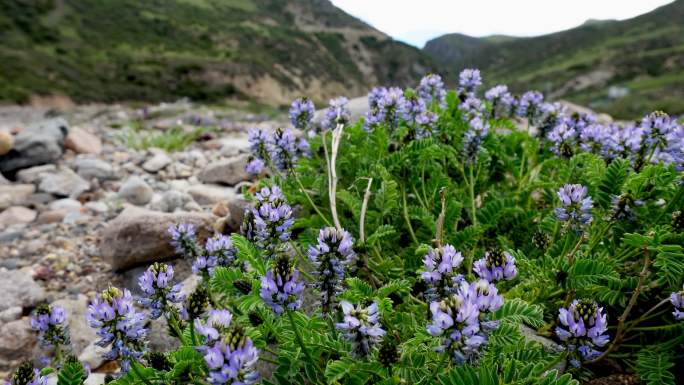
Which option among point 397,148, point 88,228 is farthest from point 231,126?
point 397,148

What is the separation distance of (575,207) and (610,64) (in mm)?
97524

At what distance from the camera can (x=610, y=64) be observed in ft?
283

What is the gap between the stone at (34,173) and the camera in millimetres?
7488

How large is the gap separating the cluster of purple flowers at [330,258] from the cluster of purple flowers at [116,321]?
2.45ft

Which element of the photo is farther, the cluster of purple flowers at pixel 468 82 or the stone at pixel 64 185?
the stone at pixel 64 185

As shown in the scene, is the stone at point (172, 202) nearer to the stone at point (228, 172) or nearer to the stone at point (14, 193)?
the stone at point (228, 172)

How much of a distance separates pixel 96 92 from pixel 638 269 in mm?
41481

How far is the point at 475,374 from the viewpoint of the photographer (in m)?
1.71

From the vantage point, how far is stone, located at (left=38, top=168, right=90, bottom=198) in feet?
22.9

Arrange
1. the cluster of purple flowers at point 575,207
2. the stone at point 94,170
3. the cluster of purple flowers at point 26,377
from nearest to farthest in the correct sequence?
1. the cluster of purple flowers at point 26,377
2. the cluster of purple flowers at point 575,207
3. the stone at point 94,170

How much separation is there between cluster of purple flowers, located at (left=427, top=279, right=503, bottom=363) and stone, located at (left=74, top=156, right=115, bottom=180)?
23.5 feet

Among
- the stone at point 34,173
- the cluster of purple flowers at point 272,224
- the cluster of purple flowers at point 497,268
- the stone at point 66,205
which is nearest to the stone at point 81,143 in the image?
the stone at point 34,173

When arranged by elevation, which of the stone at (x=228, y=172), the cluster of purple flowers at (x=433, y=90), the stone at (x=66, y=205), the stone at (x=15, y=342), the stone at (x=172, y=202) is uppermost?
the cluster of purple flowers at (x=433, y=90)

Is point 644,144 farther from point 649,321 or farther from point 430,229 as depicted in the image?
point 430,229
